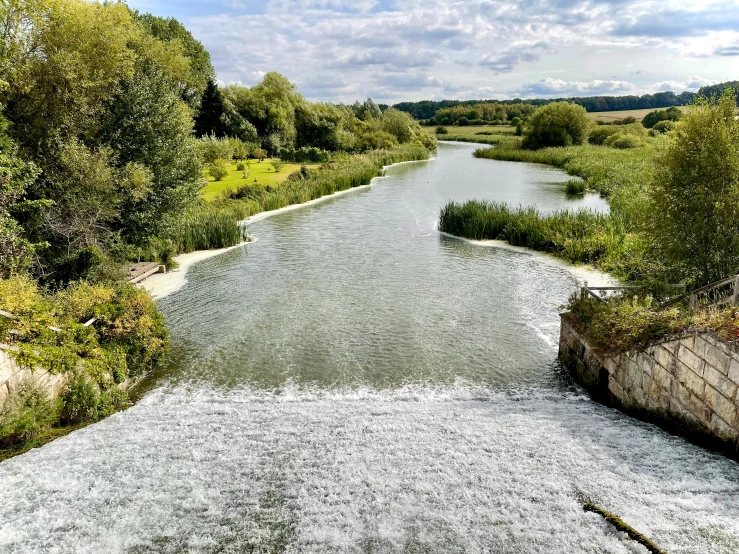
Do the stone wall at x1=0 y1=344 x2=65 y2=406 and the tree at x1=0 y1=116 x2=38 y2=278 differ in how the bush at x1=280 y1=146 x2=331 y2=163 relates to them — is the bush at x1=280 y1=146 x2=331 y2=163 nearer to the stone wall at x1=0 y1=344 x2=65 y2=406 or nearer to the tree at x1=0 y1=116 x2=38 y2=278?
the tree at x1=0 y1=116 x2=38 y2=278

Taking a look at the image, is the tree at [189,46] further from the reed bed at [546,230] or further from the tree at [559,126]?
the tree at [559,126]

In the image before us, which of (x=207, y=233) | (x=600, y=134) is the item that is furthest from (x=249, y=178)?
(x=600, y=134)

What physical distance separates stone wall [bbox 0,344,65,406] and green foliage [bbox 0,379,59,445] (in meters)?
0.07

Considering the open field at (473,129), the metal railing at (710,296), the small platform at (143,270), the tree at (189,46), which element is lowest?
the small platform at (143,270)

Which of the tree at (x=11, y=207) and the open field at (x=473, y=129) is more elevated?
the open field at (x=473, y=129)

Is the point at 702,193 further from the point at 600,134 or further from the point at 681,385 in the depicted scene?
the point at 600,134

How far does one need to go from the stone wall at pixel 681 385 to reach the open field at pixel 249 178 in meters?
21.6

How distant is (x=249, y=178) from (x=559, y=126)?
139ft

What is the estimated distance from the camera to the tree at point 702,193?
9.00 m

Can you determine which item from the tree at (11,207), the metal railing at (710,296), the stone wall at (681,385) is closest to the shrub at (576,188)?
the metal railing at (710,296)

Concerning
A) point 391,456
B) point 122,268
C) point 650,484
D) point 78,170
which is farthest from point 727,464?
point 78,170

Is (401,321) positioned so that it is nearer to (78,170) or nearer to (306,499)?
(306,499)

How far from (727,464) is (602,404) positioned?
2502 millimetres

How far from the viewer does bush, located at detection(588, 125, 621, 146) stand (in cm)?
6350
